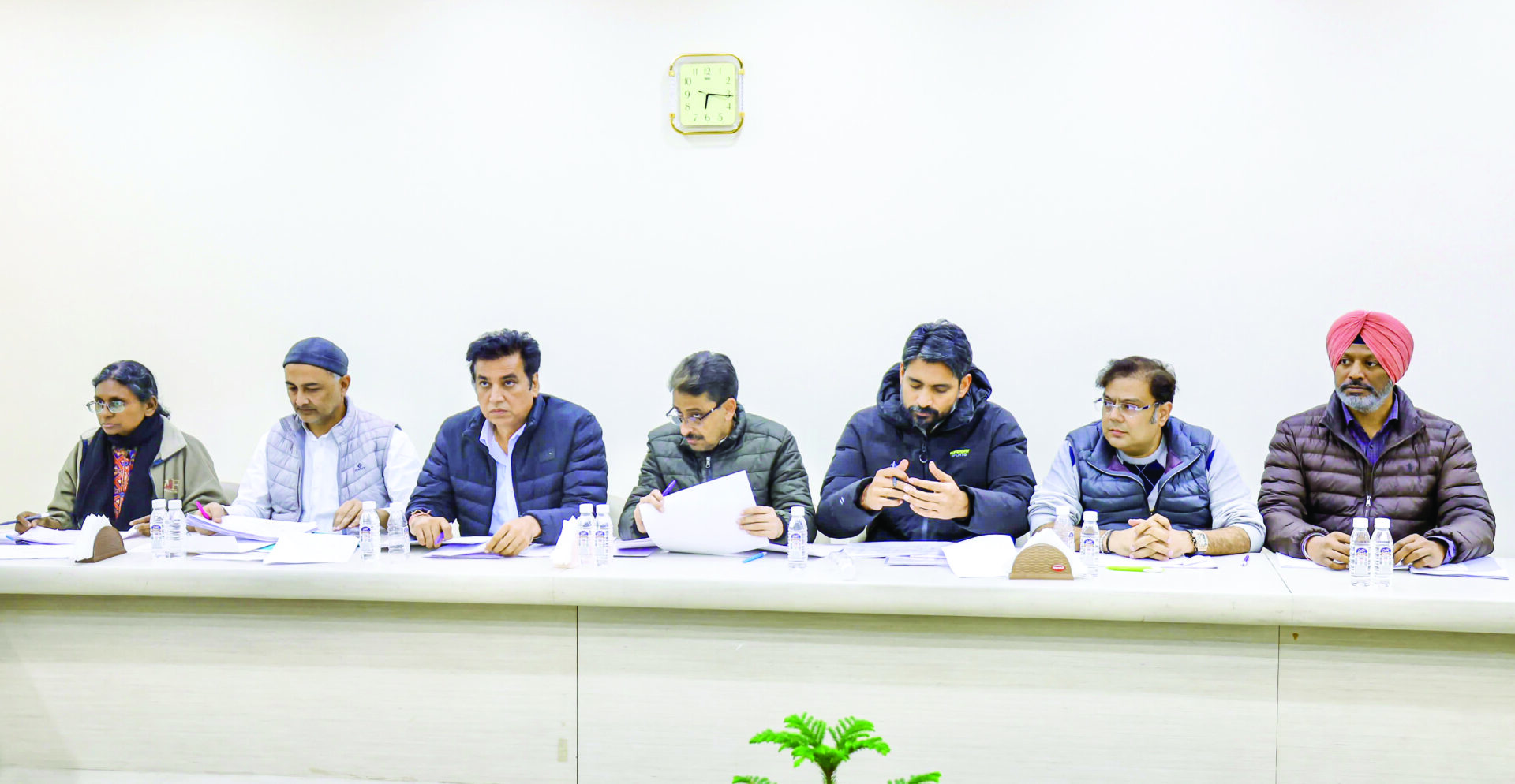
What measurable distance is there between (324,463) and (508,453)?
1.89ft

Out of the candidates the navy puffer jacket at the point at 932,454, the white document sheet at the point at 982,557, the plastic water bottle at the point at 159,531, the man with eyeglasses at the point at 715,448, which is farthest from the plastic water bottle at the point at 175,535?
the white document sheet at the point at 982,557

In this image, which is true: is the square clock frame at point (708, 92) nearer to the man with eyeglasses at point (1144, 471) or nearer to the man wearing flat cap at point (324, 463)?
the man wearing flat cap at point (324, 463)

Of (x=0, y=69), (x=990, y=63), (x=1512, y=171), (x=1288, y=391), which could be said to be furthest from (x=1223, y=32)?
(x=0, y=69)

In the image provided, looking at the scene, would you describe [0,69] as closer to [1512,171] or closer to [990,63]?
[990,63]

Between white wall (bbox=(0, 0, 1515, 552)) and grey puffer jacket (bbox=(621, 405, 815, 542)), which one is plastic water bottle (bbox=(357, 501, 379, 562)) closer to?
grey puffer jacket (bbox=(621, 405, 815, 542))

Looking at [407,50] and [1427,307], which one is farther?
[407,50]

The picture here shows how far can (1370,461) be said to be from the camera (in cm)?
254

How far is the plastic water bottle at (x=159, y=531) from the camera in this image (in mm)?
2410

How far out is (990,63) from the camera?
338 centimetres

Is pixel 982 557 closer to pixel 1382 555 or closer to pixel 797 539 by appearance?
pixel 797 539

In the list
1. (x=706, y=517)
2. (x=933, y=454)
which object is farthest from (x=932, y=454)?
(x=706, y=517)

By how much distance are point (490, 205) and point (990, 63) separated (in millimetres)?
1808

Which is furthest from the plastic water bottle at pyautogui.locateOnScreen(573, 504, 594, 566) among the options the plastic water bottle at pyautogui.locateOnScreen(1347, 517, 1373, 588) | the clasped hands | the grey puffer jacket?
the plastic water bottle at pyautogui.locateOnScreen(1347, 517, 1373, 588)

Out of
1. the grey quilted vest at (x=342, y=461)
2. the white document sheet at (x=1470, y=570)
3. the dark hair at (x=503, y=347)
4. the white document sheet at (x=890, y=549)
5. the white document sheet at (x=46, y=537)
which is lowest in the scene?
the white document sheet at (x=46, y=537)
